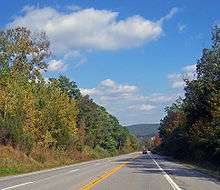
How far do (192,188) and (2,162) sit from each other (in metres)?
23.3

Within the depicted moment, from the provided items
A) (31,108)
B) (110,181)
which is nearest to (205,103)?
(31,108)

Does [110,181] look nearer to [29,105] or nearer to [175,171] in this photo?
[175,171]

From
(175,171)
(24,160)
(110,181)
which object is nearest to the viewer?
(110,181)

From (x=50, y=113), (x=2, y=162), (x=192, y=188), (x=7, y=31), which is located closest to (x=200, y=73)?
(x=50, y=113)

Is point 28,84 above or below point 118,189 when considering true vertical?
above

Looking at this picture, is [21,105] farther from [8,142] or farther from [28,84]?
[28,84]

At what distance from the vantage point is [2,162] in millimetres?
41531

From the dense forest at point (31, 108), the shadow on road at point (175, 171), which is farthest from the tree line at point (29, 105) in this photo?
the shadow on road at point (175, 171)

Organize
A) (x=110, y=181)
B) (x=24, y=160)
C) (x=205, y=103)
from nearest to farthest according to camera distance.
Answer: (x=110, y=181) < (x=24, y=160) < (x=205, y=103)

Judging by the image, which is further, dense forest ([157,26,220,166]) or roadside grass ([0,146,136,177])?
dense forest ([157,26,220,166])

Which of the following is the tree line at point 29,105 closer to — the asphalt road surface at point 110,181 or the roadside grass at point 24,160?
the roadside grass at point 24,160

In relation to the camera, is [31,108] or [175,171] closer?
[175,171]

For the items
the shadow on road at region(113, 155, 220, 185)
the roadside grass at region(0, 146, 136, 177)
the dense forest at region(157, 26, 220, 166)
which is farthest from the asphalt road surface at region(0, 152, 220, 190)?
the dense forest at region(157, 26, 220, 166)

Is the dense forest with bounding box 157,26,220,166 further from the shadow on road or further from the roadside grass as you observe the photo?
the roadside grass
